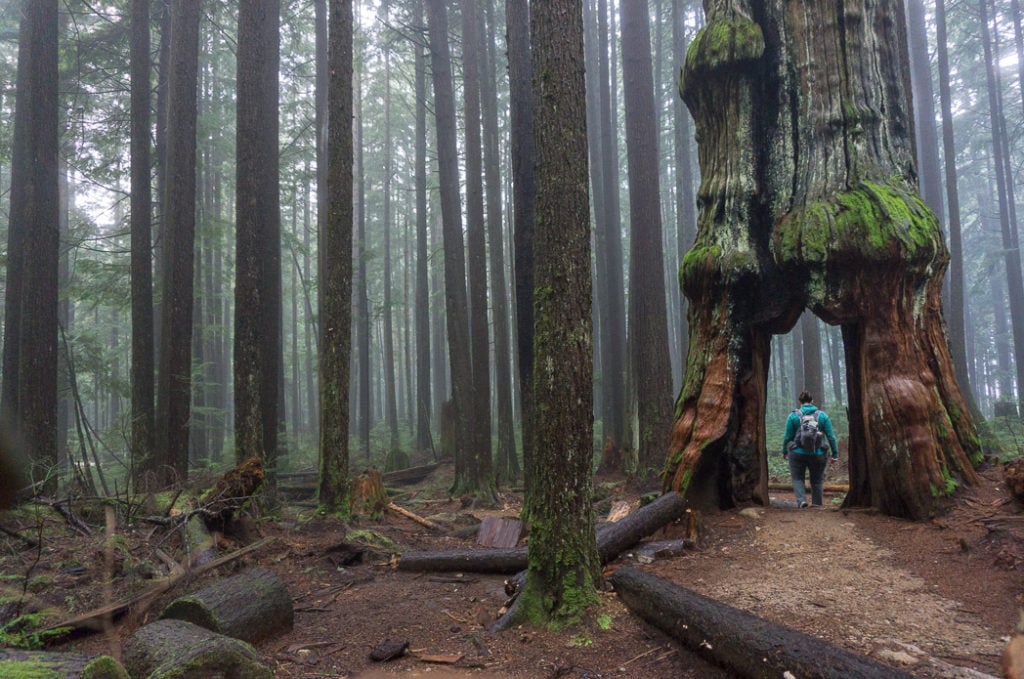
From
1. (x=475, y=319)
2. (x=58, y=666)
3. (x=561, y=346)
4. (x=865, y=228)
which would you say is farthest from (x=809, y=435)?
(x=58, y=666)

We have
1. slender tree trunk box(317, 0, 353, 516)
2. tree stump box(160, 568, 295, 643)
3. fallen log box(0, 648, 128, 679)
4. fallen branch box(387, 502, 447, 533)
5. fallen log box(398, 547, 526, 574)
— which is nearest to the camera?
fallen log box(0, 648, 128, 679)

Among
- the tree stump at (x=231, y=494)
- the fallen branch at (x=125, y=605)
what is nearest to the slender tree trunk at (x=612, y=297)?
the tree stump at (x=231, y=494)

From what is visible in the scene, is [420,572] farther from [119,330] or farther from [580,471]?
[119,330]

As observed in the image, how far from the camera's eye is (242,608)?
5340 millimetres

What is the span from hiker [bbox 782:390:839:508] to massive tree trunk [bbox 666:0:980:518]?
1130 millimetres

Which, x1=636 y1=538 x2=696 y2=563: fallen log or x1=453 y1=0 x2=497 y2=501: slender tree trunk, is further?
x1=453 y1=0 x2=497 y2=501: slender tree trunk

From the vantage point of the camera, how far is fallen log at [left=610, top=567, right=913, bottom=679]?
3377 millimetres

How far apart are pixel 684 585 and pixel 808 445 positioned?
15.0 feet

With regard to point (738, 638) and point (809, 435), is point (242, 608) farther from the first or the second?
point (809, 435)

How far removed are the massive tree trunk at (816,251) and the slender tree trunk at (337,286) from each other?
5408mm

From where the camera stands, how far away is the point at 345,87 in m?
10.1

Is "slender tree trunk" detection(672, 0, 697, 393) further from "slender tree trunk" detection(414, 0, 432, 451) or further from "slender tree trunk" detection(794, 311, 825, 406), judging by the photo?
"slender tree trunk" detection(414, 0, 432, 451)

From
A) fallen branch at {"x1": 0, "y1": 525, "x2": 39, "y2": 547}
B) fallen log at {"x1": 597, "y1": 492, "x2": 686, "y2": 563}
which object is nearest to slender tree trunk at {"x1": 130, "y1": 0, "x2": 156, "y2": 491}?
fallen branch at {"x1": 0, "y1": 525, "x2": 39, "y2": 547}

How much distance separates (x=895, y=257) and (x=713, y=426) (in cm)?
293
